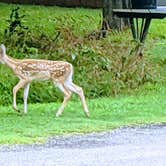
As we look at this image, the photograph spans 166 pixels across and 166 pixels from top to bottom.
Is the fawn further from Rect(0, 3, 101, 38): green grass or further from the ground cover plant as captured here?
Rect(0, 3, 101, 38): green grass

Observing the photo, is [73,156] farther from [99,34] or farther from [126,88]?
[99,34]

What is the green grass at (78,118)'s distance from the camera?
1220 centimetres

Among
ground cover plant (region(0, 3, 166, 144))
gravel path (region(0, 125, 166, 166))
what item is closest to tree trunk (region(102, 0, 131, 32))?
ground cover plant (region(0, 3, 166, 144))

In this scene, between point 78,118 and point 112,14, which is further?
point 112,14

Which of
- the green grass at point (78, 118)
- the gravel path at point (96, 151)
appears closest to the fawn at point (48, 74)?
the green grass at point (78, 118)

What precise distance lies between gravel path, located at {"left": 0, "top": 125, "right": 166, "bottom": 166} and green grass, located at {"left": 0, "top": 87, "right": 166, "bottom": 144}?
1.26 feet

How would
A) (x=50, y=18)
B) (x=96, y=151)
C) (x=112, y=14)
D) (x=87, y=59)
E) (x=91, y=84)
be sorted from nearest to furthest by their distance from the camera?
(x=96, y=151) < (x=91, y=84) < (x=87, y=59) < (x=112, y=14) < (x=50, y=18)

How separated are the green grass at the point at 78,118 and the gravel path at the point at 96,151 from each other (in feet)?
1.26

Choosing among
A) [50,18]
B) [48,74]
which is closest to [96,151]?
[48,74]

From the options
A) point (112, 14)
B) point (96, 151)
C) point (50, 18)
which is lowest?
A: point (50, 18)

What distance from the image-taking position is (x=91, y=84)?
57.3ft

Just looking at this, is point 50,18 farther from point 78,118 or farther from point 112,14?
point 78,118

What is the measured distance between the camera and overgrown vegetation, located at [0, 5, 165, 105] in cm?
1677

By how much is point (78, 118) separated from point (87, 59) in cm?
438
